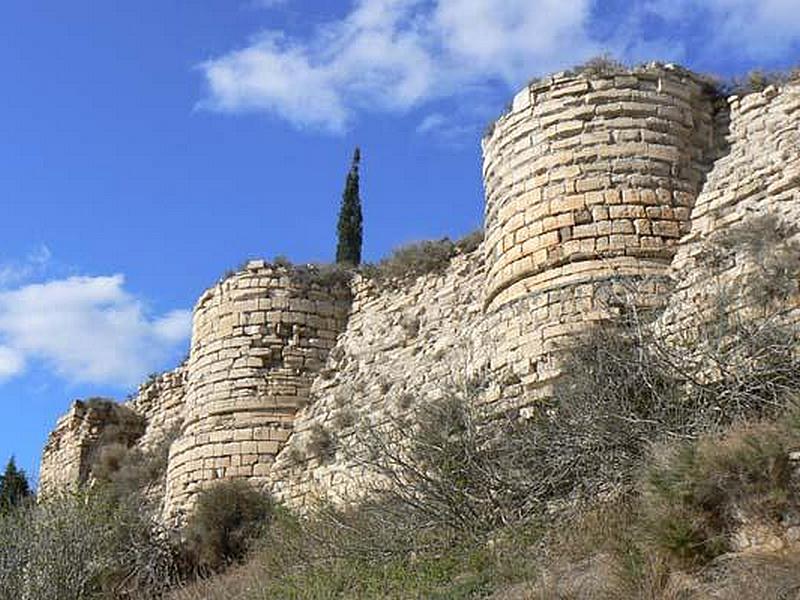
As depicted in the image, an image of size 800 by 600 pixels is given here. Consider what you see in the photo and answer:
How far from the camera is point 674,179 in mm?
11773

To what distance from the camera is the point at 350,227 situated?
84.4ft

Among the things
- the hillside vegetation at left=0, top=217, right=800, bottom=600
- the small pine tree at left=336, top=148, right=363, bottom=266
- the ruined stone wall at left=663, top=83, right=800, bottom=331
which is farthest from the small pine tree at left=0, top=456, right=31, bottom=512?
the ruined stone wall at left=663, top=83, right=800, bottom=331

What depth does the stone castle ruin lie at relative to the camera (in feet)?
36.7

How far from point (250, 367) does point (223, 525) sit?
7.63ft

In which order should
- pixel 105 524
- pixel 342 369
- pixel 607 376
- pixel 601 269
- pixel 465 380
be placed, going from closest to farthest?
pixel 607 376 → pixel 601 269 → pixel 465 380 → pixel 105 524 → pixel 342 369

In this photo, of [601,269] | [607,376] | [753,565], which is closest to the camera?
[753,565]

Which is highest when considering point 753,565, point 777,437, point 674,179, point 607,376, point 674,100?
point 674,100

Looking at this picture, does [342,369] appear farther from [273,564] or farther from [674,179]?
[674,179]

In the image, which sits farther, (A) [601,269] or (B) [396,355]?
(B) [396,355]

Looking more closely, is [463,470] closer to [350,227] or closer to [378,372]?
[378,372]

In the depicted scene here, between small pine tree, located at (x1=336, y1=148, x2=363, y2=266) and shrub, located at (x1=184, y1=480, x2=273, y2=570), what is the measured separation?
388 inches

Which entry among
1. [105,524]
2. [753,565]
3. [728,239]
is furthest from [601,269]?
[105,524]

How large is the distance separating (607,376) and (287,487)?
21.0 feet

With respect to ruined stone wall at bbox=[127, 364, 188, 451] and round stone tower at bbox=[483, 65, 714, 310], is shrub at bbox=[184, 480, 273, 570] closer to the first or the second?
ruined stone wall at bbox=[127, 364, 188, 451]
